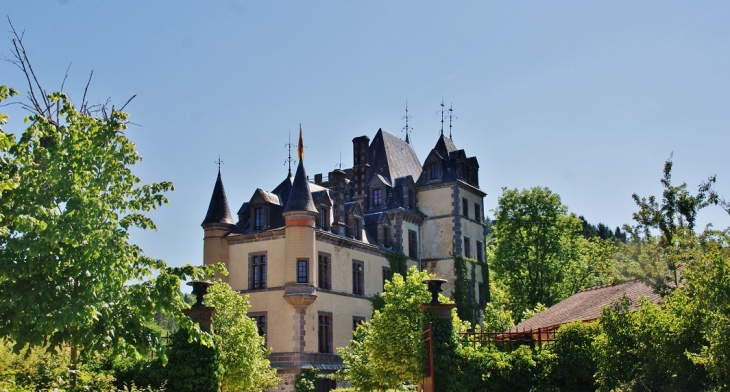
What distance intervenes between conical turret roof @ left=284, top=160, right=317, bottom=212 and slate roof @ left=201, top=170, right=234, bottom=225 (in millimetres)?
4378

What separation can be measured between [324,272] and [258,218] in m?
4.14

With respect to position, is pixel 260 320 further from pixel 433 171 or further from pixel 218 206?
pixel 433 171

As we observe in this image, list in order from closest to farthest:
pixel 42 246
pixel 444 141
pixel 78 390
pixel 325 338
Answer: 1. pixel 42 246
2. pixel 78 390
3. pixel 325 338
4. pixel 444 141

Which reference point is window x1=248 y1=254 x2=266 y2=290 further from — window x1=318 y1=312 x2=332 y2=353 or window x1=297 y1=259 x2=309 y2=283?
window x1=318 y1=312 x2=332 y2=353

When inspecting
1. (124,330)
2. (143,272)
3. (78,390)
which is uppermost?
(143,272)

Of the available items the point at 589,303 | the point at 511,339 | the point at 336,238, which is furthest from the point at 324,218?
the point at 511,339

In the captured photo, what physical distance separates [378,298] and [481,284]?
28.1ft

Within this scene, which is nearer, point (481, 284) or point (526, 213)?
point (481, 284)

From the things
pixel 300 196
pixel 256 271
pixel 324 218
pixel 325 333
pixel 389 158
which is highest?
pixel 389 158

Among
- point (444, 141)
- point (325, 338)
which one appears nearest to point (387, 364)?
point (325, 338)

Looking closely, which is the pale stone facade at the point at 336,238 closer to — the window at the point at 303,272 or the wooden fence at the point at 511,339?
the window at the point at 303,272

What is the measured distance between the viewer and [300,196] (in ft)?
120

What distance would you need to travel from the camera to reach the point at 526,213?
50469mm

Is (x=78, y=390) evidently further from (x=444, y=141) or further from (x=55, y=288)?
(x=444, y=141)
